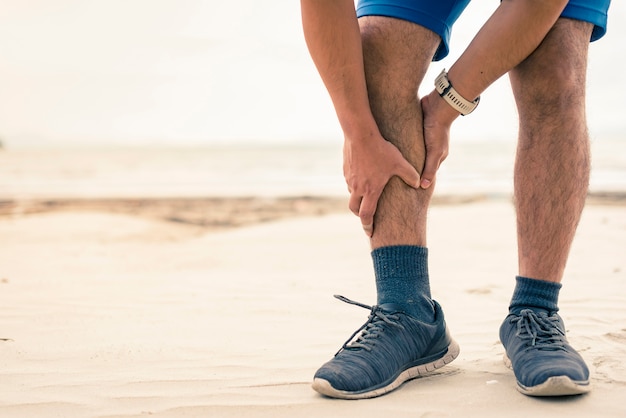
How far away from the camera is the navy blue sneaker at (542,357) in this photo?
4.71 ft

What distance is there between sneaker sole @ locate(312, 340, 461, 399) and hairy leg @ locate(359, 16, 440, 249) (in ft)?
1.05

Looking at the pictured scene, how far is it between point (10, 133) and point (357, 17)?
44.6m

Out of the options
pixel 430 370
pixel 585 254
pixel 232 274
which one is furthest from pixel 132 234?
pixel 430 370

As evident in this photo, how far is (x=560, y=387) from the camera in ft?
4.68

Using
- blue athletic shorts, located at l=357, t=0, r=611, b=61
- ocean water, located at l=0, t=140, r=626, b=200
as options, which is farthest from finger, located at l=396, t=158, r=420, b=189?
ocean water, located at l=0, t=140, r=626, b=200

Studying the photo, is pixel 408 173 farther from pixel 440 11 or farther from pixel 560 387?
pixel 560 387

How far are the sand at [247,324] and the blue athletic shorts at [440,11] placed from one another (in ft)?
2.99

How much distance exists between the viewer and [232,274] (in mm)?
3588

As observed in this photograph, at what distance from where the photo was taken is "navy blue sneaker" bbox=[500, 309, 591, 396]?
1437 millimetres

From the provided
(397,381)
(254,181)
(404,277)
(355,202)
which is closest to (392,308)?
(404,277)

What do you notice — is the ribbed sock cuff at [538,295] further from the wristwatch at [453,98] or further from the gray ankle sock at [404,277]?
the wristwatch at [453,98]

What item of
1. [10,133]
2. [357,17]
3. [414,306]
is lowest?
[414,306]

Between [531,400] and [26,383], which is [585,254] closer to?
[531,400]

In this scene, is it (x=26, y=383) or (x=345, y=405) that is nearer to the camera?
(x=345, y=405)
